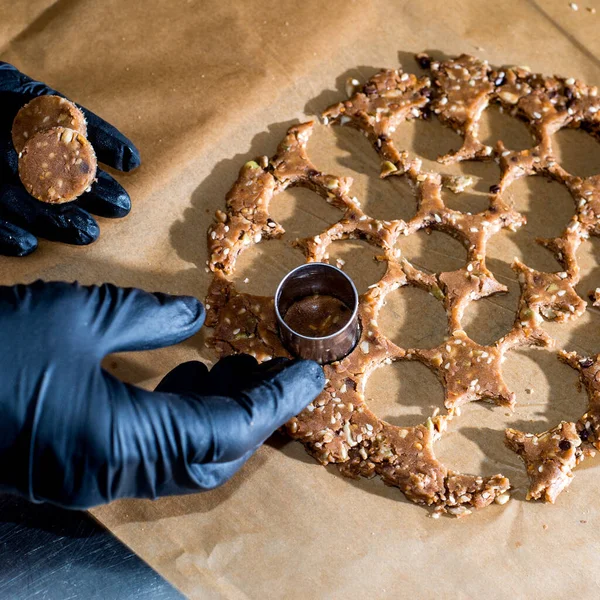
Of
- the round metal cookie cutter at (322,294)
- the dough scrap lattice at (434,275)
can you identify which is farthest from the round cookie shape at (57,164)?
the round metal cookie cutter at (322,294)

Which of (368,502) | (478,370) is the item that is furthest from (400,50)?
(368,502)

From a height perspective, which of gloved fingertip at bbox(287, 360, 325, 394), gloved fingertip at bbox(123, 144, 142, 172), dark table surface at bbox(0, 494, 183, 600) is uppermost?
gloved fingertip at bbox(287, 360, 325, 394)

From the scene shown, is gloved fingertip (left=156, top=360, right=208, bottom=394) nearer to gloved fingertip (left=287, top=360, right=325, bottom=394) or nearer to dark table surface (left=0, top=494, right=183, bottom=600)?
gloved fingertip (left=287, top=360, right=325, bottom=394)

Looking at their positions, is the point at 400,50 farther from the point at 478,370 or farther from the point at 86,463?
the point at 86,463

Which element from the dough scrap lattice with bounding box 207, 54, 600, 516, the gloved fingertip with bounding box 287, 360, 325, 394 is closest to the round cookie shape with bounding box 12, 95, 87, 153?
the dough scrap lattice with bounding box 207, 54, 600, 516

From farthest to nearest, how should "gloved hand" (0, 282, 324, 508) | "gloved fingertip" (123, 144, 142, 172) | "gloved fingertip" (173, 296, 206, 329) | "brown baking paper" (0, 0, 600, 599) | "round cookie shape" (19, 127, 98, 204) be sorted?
"gloved fingertip" (123, 144, 142, 172) → "round cookie shape" (19, 127, 98, 204) → "brown baking paper" (0, 0, 600, 599) → "gloved fingertip" (173, 296, 206, 329) → "gloved hand" (0, 282, 324, 508)

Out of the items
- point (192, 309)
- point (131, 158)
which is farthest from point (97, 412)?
point (131, 158)

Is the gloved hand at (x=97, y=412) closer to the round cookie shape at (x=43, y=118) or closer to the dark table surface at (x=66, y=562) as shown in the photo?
the dark table surface at (x=66, y=562)
